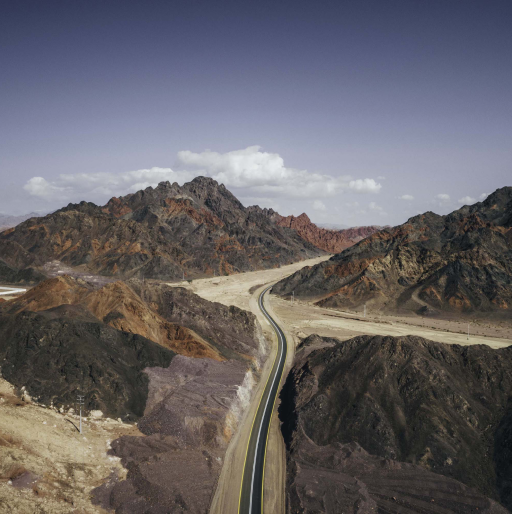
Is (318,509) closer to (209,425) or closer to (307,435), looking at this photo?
(307,435)

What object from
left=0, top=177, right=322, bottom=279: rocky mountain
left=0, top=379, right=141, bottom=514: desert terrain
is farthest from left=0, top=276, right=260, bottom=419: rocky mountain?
left=0, top=177, right=322, bottom=279: rocky mountain

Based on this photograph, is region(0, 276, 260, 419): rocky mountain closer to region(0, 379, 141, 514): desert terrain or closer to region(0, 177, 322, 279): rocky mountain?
region(0, 379, 141, 514): desert terrain

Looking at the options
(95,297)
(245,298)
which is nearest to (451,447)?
(95,297)

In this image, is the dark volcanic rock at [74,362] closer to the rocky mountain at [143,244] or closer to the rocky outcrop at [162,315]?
the rocky outcrop at [162,315]

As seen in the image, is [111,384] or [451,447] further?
[111,384]

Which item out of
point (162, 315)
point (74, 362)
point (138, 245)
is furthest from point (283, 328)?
point (138, 245)

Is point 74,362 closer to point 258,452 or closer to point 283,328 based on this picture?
point 258,452

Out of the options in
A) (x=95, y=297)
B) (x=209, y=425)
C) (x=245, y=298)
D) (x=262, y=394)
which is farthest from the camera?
(x=245, y=298)

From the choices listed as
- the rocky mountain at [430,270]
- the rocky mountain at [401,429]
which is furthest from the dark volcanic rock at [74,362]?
the rocky mountain at [430,270]
